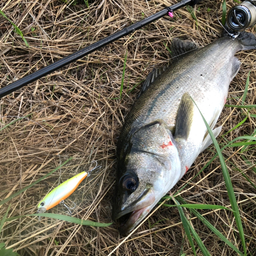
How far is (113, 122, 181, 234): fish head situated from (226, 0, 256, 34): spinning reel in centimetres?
177

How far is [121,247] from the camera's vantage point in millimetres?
2240

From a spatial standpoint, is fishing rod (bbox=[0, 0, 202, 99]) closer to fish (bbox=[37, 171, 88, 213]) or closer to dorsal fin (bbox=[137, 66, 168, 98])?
dorsal fin (bbox=[137, 66, 168, 98])

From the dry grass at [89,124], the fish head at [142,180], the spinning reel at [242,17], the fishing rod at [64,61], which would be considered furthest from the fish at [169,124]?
the fishing rod at [64,61]

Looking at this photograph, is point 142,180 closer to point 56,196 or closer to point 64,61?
point 56,196

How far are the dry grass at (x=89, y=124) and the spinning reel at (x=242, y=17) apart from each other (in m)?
0.33

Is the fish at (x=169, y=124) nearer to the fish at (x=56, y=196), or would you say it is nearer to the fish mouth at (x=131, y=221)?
the fish mouth at (x=131, y=221)

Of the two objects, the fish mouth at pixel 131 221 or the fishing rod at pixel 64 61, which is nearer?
the fish mouth at pixel 131 221

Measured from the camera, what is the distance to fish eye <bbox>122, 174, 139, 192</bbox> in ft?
6.56

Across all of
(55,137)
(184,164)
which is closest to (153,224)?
(184,164)

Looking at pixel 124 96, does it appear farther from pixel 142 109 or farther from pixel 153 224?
pixel 153 224

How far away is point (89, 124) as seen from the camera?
8.54 feet

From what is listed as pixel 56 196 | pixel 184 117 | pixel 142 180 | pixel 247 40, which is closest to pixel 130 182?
pixel 142 180

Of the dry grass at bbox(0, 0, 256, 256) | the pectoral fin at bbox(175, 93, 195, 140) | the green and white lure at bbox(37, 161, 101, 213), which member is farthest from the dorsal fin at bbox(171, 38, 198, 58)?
the green and white lure at bbox(37, 161, 101, 213)

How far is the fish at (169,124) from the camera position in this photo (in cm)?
201
